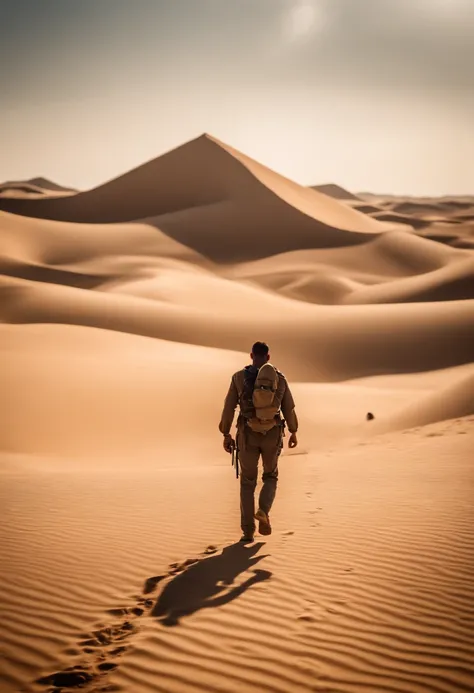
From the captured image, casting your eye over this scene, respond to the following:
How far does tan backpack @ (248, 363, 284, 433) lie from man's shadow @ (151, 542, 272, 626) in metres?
1.07

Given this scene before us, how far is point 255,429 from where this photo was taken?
517 cm

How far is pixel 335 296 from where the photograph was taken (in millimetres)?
41156

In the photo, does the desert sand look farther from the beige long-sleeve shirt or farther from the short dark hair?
the short dark hair

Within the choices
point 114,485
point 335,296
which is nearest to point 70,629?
point 114,485

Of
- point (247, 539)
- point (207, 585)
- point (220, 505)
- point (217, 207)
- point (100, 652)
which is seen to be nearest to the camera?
point (100, 652)

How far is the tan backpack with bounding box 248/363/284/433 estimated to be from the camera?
4980mm

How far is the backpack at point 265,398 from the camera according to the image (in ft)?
16.3

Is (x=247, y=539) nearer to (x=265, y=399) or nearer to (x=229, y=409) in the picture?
(x=229, y=409)

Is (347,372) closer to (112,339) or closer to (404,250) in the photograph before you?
(112,339)

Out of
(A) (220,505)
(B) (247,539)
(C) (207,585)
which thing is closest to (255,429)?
(B) (247,539)

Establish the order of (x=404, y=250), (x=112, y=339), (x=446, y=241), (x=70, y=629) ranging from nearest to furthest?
(x=70, y=629) → (x=112, y=339) → (x=404, y=250) → (x=446, y=241)

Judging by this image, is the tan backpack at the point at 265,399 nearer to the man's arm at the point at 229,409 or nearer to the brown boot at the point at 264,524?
the man's arm at the point at 229,409

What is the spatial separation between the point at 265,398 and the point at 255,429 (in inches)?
14.0

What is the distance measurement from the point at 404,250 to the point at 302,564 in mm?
54281
